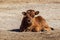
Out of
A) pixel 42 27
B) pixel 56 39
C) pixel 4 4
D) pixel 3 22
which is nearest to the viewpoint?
pixel 56 39

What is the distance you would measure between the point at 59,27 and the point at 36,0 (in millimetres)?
15052

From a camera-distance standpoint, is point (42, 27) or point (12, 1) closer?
point (42, 27)

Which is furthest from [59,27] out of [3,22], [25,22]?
[3,22]

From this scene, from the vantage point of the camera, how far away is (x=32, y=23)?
1483 cm

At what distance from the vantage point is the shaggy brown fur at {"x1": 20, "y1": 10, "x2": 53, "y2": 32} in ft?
47.8

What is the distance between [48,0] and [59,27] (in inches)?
612

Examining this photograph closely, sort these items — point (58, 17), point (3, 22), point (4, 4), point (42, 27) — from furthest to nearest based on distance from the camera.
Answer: point (4, 4) < point (58, 17) < point (3, 22) < point (42, 27)

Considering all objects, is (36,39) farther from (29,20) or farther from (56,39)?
(29,20)

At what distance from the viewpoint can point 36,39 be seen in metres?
12.3

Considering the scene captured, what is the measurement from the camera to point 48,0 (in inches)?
1246

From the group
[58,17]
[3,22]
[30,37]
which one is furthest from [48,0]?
[30,37]

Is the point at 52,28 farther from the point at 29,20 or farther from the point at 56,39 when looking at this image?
the point at 56,39

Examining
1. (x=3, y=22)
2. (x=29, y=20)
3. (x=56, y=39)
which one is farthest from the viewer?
(x=3, y=22)

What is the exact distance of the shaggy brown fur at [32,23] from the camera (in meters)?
14.6
